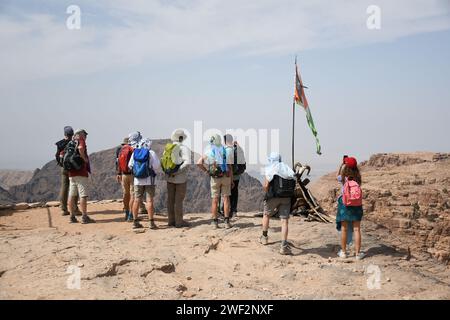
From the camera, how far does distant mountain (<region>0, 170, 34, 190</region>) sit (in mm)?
48719

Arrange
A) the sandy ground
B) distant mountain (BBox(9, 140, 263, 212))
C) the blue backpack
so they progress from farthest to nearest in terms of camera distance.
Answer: distant mountain (BBox(9, 140, 263, 212)) < the blue backpack < the sandy ground

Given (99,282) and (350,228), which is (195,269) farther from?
(350,228)

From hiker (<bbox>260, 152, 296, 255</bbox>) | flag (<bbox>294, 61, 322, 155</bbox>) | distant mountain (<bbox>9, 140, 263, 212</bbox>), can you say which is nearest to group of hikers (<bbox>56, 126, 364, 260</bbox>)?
hiker (<bbox>260, 152, 296, 255</bbox>)

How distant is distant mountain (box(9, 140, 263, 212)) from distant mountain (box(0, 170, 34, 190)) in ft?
42.2

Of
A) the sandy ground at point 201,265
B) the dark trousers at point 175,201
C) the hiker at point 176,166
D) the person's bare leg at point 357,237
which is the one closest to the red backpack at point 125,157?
the hiker at point 176,166

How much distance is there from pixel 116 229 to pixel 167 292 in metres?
3.66

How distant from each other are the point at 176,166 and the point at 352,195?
337 cm

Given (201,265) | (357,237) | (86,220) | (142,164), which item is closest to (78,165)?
(86,220)

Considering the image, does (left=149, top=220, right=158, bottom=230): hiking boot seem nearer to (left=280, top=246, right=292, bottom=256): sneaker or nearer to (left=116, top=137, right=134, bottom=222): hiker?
(left=116, top=137, right=134, bottom=222): hiker

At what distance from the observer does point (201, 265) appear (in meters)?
6.96

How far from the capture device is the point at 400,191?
69.5 feet

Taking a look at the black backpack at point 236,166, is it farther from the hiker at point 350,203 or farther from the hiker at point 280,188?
the hiker at point 350,203

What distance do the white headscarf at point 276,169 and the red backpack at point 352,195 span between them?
2.91 feet
